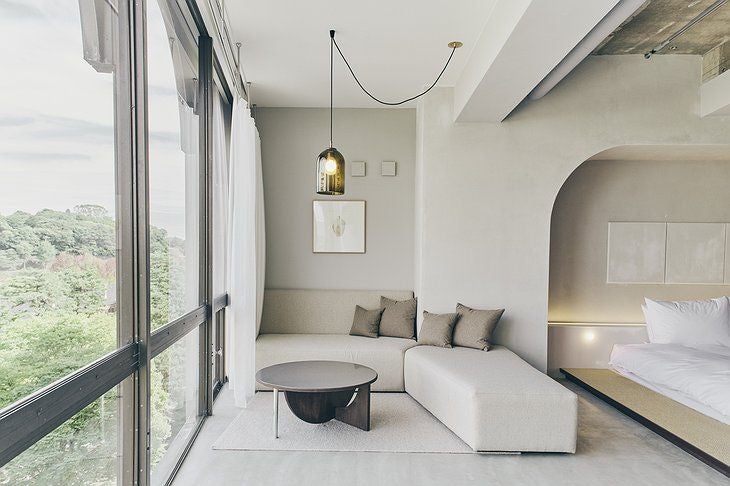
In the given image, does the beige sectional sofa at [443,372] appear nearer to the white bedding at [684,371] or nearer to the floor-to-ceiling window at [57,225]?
the white bedding at [684,371]

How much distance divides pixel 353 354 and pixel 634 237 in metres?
3.17

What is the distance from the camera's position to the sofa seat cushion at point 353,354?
16.0 feet

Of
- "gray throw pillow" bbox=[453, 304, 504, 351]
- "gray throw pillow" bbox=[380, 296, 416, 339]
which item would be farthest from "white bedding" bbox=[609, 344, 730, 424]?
"gray throw pillow" bbox=[380, 296, 416, 339]

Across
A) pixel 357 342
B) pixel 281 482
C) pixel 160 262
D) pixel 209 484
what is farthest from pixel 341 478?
pixel 357 342

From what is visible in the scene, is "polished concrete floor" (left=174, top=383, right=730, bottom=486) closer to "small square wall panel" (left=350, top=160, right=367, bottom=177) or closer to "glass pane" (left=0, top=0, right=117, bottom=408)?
"glass pane" (left=0, top=0, right=117, bottom=408)

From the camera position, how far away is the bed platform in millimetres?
3392

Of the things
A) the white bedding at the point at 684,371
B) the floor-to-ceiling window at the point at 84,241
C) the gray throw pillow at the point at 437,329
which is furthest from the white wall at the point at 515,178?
the floor-to-ceiling window at the point at 84,241

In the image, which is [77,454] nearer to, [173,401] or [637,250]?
[173,401]

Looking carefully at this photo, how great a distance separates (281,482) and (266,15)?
291 centimetres

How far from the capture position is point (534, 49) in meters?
3.13

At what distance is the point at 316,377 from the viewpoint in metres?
3.79

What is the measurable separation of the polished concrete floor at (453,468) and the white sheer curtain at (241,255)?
0.69 meters

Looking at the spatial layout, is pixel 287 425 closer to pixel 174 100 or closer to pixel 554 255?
pixel 174 100

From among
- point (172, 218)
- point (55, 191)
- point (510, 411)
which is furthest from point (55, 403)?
point (510, 411)
